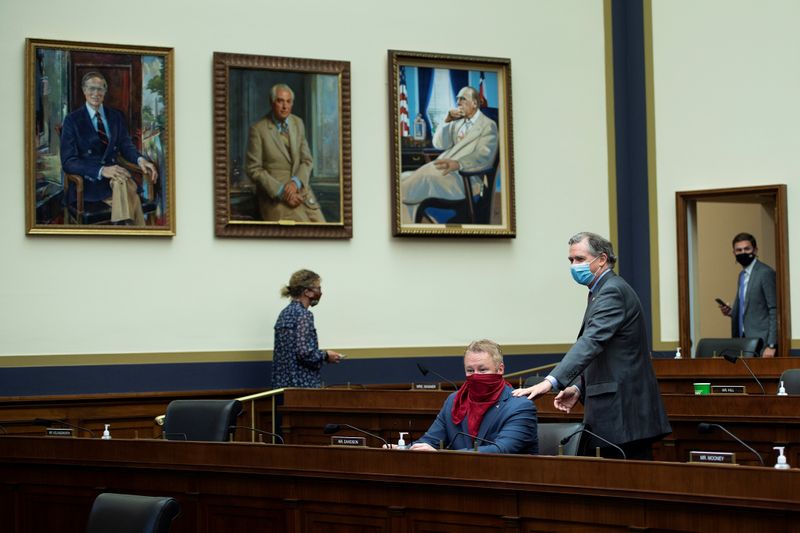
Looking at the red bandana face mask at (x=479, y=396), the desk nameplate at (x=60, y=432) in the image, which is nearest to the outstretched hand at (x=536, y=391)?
the red bandana face mask at (x=479, y=396)

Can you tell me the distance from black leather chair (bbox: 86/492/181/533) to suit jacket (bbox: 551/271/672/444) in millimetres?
2244

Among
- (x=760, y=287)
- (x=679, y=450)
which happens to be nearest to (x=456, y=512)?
(x=679, y=450)

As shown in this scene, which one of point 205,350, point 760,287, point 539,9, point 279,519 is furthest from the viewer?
point 539,9

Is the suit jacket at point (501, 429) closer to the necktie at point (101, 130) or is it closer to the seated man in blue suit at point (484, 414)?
the seated man in blue suit at point (484, 414)

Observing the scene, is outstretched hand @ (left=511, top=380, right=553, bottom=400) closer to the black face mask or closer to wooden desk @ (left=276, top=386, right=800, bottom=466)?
wooden desk @ (left=276, top=386, right=800, bottom=466)

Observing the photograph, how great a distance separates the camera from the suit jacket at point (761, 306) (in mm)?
11148

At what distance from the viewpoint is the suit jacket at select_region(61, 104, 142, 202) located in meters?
9.94

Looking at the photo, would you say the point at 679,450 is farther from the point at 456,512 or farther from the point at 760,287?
the point at 760,287

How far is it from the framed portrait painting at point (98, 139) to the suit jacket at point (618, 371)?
18.2 feet

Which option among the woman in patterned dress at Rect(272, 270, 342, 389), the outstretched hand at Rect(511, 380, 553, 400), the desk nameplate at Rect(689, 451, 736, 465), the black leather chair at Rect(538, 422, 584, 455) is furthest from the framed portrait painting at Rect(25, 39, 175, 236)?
the desk nameplate at Rect(689, 451, 736, 465)

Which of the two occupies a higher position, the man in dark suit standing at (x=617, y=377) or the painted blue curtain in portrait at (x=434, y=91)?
the painted blue curtain in portrait at (x=434, y=91)

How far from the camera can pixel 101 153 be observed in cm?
1003

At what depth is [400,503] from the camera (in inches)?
199

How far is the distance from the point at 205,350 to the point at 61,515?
444 centimetres
